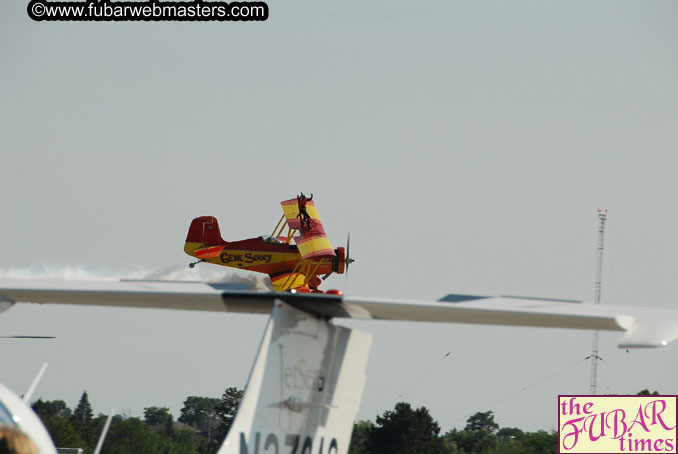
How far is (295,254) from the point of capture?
44125mm

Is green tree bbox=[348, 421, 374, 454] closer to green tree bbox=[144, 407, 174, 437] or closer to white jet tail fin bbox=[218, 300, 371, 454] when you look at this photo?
green tree bbox=[144, 407, 174, 437]

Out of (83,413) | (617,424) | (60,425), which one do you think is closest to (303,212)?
(617,424)

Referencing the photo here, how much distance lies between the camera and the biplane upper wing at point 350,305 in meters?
8.00

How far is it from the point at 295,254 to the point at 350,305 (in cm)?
3483

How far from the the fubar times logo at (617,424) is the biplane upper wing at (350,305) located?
15.5 metres

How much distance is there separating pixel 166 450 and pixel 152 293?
83.6 metres

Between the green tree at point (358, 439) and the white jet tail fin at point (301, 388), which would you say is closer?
the white jet tail fin at point (301, 388)

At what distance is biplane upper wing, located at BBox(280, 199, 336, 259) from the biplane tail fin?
4.75 metres

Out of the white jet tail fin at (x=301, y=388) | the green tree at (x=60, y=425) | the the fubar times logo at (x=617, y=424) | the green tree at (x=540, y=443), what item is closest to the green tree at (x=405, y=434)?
the green tree at (x=540, y=443)

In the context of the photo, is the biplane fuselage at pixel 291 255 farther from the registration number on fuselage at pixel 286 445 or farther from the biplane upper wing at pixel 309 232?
the registration number on fuselage at pixel 286 445

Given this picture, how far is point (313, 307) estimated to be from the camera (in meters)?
9.72

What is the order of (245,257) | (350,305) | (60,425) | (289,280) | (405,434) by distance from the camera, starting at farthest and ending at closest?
(405,434), (60,425), (245,257), (289,280), (350,305)

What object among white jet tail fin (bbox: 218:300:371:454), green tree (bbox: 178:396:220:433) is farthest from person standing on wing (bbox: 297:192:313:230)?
green tree (bbox: 178:396:220:433)

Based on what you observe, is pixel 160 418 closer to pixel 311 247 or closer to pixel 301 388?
pixel 311 247
